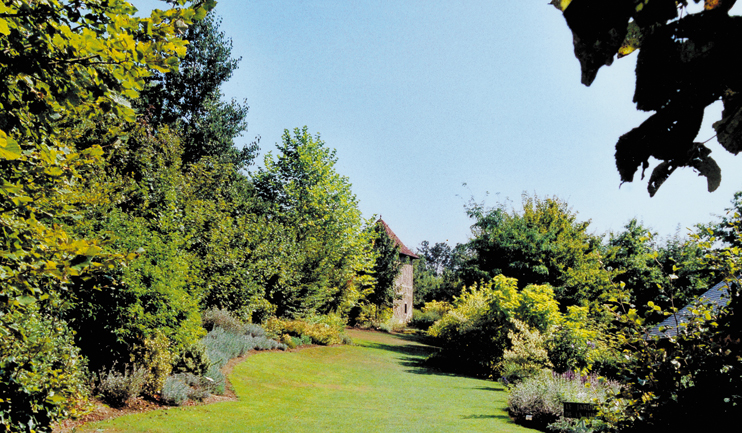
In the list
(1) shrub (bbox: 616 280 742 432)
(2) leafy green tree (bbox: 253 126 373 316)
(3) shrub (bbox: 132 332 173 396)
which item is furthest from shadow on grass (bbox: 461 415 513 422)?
(2) leafy green tree (bbox: 253 126 373 316)

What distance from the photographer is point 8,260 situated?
2.70m

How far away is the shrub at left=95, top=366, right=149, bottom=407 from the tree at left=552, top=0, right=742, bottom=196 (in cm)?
836

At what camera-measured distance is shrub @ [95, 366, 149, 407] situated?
720 centimetres

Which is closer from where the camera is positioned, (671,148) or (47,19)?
(671,148)

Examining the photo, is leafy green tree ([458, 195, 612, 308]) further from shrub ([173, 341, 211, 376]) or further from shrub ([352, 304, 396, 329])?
shrub ([173, 341, 211, 376])

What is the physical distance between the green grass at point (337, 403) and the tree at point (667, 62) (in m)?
7.31

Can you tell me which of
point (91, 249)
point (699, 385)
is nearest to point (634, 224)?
point (699, 385)

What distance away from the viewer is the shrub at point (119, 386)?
720 centimetres

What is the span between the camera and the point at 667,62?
827 millimetres

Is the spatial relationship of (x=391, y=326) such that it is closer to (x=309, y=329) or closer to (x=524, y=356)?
(x=309, y=329)

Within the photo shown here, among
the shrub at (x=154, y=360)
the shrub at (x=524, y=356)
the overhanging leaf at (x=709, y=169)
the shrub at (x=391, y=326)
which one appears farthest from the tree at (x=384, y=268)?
the overhanging leaf at (x=709, y=169)

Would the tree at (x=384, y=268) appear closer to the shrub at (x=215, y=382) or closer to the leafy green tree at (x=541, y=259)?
the leafy green tree at (x=541, y=259)

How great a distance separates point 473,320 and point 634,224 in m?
19.0

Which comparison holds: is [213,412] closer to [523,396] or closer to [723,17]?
[523,396]
